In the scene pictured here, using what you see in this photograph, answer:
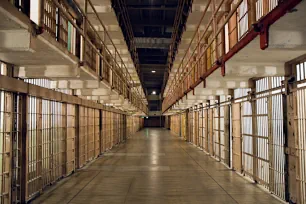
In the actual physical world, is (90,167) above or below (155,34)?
below

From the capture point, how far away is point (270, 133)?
6.30 metres

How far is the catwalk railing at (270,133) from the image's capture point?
5172 millimetres

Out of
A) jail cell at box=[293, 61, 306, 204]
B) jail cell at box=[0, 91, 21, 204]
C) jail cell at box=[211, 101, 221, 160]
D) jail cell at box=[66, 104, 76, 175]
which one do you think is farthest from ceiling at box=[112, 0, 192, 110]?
jail cell at box=[0, 91, 21, 204]

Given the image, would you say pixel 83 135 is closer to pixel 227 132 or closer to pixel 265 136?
pixel 227 132

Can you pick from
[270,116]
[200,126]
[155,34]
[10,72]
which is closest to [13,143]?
[10,72]

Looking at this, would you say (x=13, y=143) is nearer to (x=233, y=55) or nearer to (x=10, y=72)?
(x=10, y=72)

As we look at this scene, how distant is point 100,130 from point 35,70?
817 centimetres

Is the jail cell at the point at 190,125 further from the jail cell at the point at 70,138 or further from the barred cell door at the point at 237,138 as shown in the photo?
the jail cell at the point at 70,138

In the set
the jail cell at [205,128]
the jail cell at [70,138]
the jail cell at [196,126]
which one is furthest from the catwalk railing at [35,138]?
the jail cell at [196,126]

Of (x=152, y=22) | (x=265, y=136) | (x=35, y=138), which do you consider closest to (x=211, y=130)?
(x=265, y=136)

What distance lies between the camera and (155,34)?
66.6 feet

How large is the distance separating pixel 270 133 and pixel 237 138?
243 centimetres

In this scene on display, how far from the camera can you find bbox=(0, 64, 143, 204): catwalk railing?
200 inches

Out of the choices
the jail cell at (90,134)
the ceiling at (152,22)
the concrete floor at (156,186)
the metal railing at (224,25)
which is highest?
the ceiling at (152,22)
